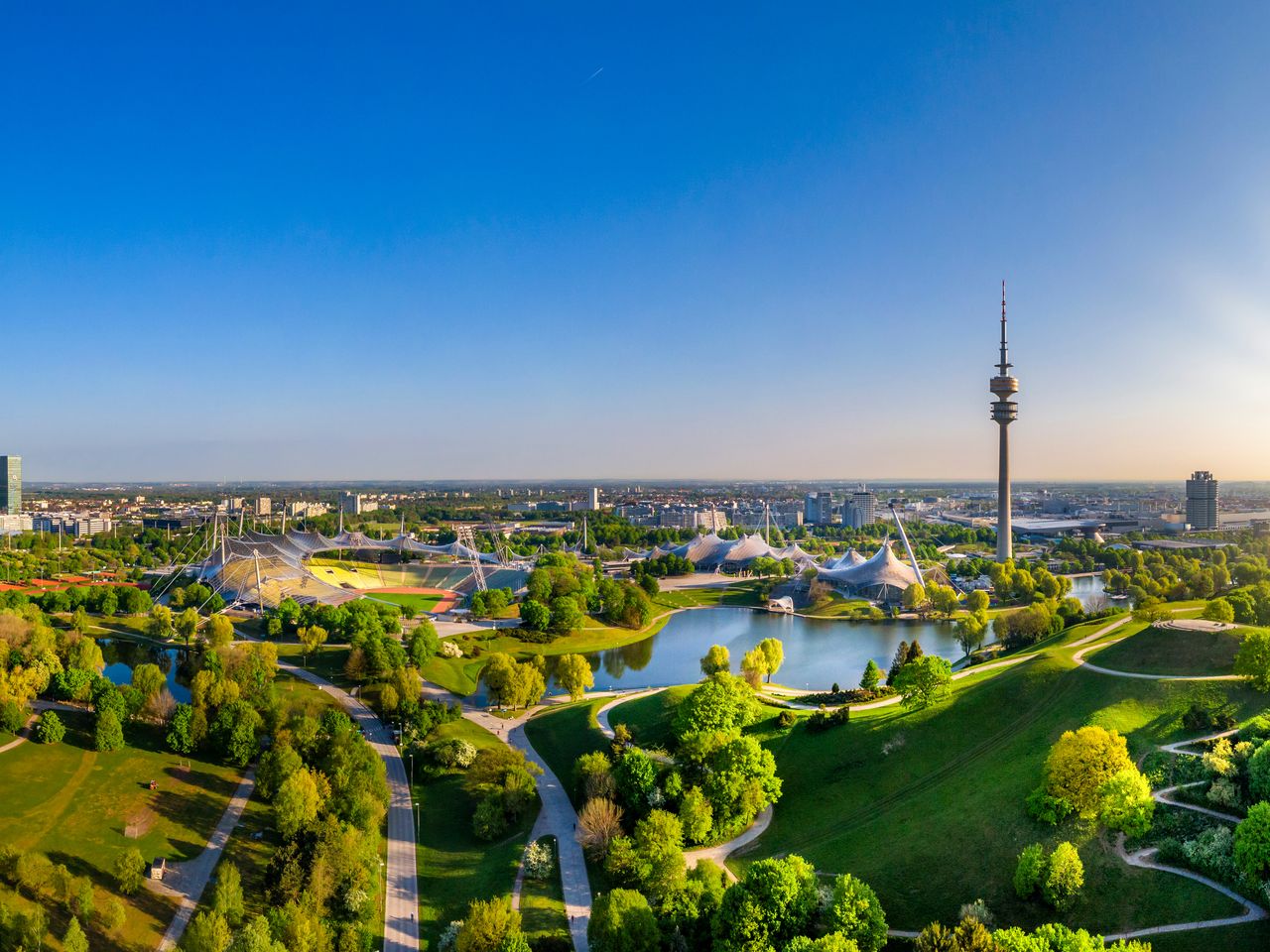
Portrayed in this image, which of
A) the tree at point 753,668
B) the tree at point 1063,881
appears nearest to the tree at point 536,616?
the tree at point 753,668

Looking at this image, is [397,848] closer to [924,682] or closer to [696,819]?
[696,819]

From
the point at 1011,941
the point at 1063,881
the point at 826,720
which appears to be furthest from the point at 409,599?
the point at 1011,941

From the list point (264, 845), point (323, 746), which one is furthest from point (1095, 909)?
point (323, 746)

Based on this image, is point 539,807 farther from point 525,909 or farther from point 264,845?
point 264,845

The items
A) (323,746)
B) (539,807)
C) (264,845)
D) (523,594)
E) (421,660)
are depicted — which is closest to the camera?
(264,845)

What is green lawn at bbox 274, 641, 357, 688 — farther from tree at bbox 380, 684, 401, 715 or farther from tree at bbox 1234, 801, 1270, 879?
tree at bbox 1234, 801, 1270, 879

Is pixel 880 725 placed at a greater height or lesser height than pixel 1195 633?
lesser

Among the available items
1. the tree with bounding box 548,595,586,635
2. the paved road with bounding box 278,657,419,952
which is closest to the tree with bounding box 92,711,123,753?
the paved road with bounding box 278,657,419,952
